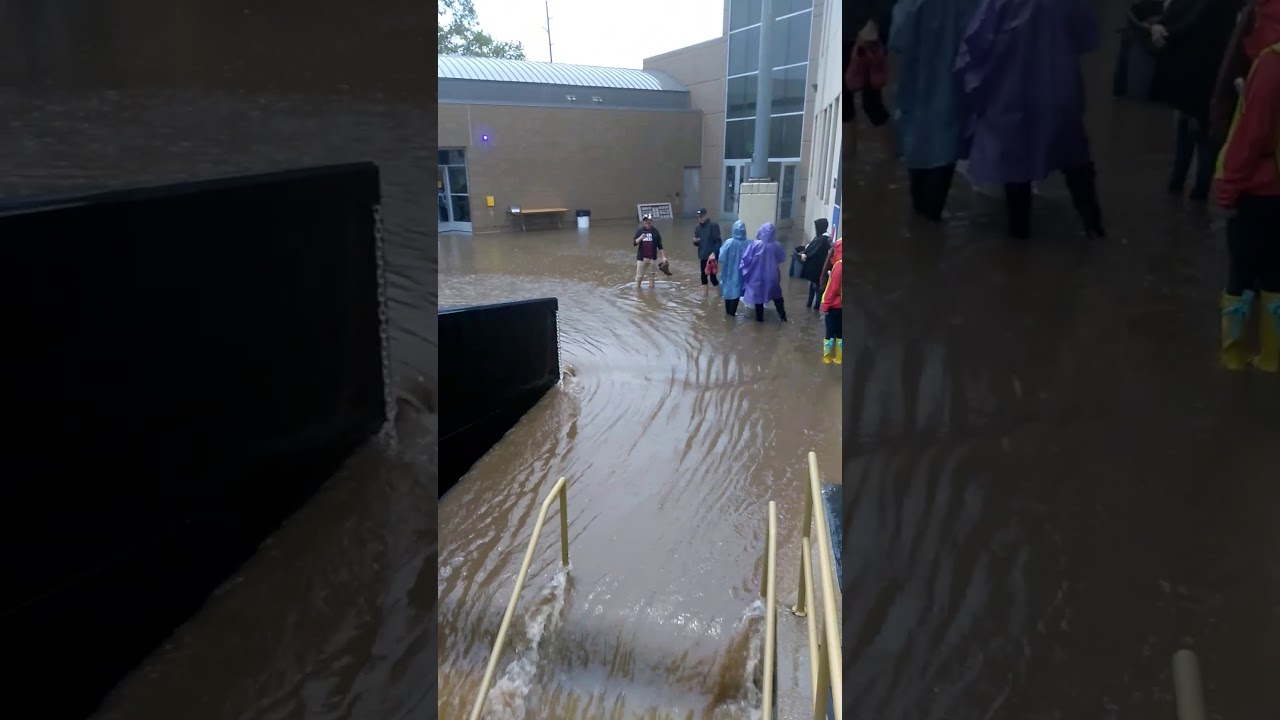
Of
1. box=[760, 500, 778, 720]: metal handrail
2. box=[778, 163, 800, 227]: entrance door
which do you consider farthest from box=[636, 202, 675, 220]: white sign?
box=[760, 500, 778, 720]: metal handrail

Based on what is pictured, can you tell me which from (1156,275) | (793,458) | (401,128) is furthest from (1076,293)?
(793,458)

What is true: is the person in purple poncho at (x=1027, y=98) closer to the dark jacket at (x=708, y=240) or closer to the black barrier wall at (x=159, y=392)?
the black barrier wall at (x=159, y=392)

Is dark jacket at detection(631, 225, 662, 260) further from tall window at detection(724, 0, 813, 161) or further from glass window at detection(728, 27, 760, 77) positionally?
glass window at detection(728, 27, 760, 77)

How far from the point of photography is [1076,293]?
0.92 metres

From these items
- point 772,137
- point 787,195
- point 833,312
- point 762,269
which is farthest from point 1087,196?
point 772,137

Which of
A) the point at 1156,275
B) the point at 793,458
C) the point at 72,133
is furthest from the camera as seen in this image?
the point at 793,458

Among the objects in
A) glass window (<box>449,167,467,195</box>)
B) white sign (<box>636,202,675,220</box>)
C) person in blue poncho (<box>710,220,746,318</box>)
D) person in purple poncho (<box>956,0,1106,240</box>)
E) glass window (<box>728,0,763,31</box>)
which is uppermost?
glass window (<box>728,0,763,31</box>)

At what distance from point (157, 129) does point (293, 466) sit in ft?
2.31

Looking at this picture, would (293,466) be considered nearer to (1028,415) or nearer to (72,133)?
(72,133)

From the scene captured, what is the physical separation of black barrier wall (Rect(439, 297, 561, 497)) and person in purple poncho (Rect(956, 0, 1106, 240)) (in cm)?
307

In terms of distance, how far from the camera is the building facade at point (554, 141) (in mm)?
16125

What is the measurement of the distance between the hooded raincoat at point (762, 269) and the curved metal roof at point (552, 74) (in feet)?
38.3

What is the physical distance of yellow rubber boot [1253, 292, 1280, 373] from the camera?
2.68 ft

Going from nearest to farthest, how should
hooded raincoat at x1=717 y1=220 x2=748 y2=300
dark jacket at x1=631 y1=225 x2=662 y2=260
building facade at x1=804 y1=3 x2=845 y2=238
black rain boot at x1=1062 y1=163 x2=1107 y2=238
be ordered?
1. black rain boot at x1=1062 y1=163 x2=1107 y2=238
2. hooded raincoat at x1=717 y1=220 x2=748 y2=300
3. dark jacket at x1=631 y1=225 x2=662 y2=260
4. building facade at x1=804 y1=3 x2=845 y2=238
